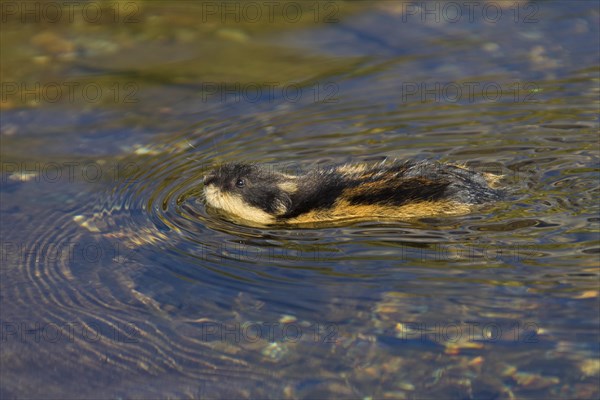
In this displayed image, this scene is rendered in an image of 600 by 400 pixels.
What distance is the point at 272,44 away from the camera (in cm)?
1184

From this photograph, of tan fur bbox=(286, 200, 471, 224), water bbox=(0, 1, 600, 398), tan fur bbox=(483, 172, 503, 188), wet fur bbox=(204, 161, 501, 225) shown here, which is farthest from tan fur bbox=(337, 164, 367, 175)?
tan fur bbox=(483, 172, 503, 188)

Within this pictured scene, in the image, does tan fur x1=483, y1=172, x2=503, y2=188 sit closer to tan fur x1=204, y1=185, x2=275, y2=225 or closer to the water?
the water

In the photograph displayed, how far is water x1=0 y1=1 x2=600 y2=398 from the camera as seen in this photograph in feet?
19.8

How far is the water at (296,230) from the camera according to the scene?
6.04m

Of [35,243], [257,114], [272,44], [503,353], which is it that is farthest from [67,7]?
[503,353]

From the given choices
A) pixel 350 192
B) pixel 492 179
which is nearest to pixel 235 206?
pixel 350 192

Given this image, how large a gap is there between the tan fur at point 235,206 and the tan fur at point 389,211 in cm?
42

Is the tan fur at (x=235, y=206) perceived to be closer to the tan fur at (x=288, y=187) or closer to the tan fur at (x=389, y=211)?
the tan fur at (x=288, y=187)

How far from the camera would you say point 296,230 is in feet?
26.0

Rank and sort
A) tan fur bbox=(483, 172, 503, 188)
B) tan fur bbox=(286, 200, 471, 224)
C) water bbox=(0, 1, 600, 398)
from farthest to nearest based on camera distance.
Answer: tan fur bbox=(483, 172, 503, 188), tan fur bbox=(286, 200, 471, 224), water bbox=(0, 1, 600, 398)

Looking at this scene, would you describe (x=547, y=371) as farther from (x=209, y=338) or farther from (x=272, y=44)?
(x=272, y=44)

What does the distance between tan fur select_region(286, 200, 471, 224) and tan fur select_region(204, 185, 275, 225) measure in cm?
42

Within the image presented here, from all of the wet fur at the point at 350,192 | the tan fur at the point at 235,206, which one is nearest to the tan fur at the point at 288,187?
the wet fur at the point at 350,192

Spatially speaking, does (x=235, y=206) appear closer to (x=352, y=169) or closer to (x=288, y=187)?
(x=288, y=187)
